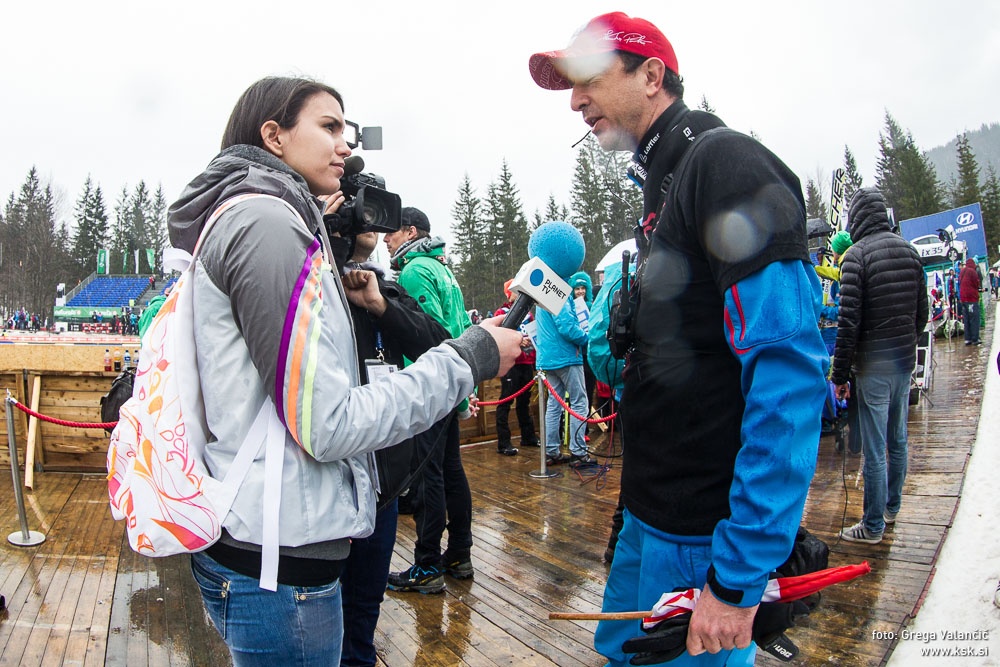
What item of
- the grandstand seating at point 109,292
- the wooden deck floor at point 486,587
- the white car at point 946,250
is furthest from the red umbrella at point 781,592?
Result: the grandstand seating at point 109,292

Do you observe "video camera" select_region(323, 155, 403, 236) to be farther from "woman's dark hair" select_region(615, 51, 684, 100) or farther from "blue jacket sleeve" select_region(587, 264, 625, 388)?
"blue jacket sleeve" select_region(587, 264, 625, 388)

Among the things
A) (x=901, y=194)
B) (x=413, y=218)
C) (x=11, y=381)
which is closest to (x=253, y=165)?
(x=413, y=218)

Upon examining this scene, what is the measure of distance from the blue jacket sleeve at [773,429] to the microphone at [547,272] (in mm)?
531

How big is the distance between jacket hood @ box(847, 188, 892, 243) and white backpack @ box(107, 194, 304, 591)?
4451mm

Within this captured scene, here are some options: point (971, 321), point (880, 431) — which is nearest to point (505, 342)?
point (880, 431)

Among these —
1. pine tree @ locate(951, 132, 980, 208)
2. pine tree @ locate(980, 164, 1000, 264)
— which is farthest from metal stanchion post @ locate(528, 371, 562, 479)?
pine tree @ locate(951, 132, 980, 208)

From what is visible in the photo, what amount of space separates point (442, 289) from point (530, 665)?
208cm

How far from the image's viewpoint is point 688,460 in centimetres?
138

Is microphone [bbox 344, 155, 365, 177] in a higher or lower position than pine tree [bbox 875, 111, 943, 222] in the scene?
lower

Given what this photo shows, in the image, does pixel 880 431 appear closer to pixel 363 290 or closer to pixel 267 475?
pixel 363 290

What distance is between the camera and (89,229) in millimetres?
61469

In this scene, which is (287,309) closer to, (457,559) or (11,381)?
(457,559)

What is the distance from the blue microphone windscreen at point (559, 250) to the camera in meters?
1.74

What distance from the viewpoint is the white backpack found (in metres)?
1.10
